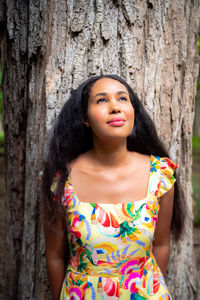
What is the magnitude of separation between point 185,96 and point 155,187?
1.04m

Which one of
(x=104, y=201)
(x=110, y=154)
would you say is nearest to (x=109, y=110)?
(x=110, y=154)

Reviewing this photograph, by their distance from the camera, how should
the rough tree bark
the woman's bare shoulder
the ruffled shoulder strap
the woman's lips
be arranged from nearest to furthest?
the woman's lips
the ruffled shoulder strap
the woman's bare shoulder
the rough tree bark

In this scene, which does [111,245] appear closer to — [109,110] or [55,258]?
[55,258]

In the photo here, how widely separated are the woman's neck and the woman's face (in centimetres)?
9

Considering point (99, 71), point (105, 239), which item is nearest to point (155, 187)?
point (105, 239)

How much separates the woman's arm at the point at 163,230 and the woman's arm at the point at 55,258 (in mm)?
644

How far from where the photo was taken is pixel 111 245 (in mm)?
1593

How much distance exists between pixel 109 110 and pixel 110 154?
30 centimetres

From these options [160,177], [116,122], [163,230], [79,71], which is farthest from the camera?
[79,71]

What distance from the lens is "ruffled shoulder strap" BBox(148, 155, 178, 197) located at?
1.70m

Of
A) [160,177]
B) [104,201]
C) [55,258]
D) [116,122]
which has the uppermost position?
[116,122]

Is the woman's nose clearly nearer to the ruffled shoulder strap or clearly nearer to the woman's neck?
the woman's neck

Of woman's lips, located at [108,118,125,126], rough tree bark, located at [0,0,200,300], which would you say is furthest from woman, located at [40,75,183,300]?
rough tree bark, located at [0,0,200,300]

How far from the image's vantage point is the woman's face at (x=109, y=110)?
1578 millimetres
